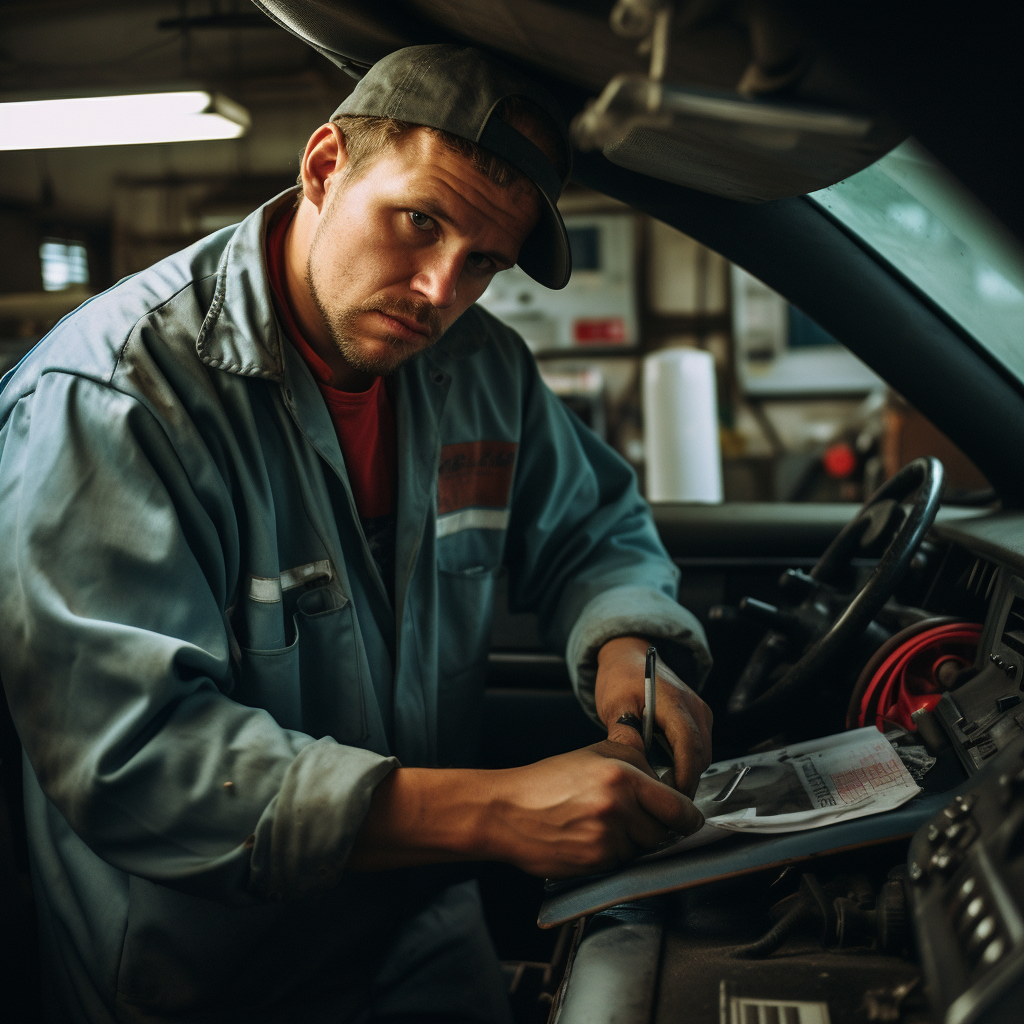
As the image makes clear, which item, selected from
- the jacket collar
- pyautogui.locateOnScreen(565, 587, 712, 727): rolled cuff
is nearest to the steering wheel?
pyautogui.locateOnScreen(565, 587, 712, 727): rolled cuff

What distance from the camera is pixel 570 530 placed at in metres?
1.47

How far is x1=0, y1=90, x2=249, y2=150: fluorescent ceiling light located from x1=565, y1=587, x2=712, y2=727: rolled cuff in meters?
4.27

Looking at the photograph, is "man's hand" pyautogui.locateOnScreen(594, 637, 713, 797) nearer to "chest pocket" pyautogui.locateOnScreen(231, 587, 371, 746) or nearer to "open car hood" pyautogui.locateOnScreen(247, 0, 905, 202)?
"chest pocket" pyautogui.locateOnScreen(231, 587, 371, 746)

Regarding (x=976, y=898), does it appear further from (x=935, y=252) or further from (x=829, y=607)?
(x=935, y=252)

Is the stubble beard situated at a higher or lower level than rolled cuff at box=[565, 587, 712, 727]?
higher

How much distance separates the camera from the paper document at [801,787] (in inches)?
35.0

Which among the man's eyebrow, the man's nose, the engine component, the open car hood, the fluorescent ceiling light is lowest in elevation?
the engine component

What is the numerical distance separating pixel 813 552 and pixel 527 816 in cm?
114

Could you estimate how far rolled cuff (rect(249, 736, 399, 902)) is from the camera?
0.77 metres

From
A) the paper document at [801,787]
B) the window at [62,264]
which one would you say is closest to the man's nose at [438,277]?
the paper document at [801,787]

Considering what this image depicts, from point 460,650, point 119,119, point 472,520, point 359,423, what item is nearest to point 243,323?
point 359,423

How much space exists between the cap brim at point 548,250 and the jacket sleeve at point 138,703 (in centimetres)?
56

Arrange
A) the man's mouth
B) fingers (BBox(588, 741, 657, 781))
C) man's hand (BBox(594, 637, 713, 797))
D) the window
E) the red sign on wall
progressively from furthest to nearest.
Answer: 1. the window
2. the red sign on wall
3. the man's mouth
4. man's hand (BBox(594, 637, 713, 797))
5. fingers (BBox(588, 741, 657, 781))

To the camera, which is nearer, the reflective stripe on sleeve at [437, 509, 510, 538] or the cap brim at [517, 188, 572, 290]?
the cap brim at [517, 188, 572, 290]
